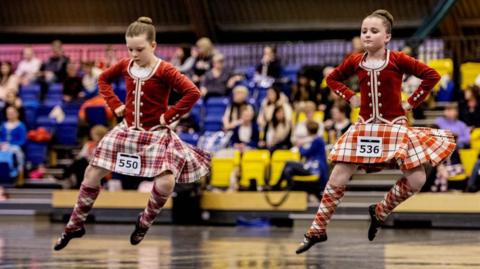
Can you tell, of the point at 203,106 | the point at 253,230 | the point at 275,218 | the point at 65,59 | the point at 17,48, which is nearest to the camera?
the point at 253,230

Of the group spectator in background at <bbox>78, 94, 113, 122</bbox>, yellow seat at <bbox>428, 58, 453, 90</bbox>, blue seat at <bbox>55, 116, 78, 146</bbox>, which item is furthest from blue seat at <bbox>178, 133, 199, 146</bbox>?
yellow seat at <bbox>428, 58, 453, 90</bbox>

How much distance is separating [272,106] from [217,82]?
5.96ft

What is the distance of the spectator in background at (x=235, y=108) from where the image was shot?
46.5ft

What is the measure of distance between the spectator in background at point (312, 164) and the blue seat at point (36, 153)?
4251mm

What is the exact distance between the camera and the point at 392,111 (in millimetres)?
7184

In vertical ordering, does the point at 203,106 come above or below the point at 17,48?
below

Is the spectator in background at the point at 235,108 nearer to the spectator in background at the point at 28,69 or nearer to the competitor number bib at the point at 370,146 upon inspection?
the spectator in background at the point at 28,69

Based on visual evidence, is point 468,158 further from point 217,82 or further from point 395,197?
point 395,197

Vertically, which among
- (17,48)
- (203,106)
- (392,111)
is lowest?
(392,111)

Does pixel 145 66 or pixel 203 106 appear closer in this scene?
pixel 145 66

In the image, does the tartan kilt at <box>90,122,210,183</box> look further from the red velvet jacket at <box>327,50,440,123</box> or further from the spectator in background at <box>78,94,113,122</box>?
the spectator in background at <box>78,94,113,122</box>

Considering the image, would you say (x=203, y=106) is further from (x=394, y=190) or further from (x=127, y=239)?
(x=394, y=190)

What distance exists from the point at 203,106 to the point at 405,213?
4.27 m

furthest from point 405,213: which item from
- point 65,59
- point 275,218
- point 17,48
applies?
point 17,48
